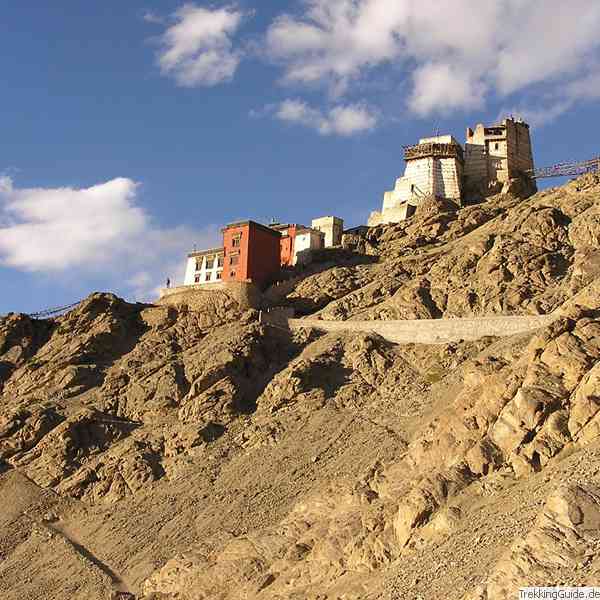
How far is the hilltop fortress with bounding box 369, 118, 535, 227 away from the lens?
86000mm

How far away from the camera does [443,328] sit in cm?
6059

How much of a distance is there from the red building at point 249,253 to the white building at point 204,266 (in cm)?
313

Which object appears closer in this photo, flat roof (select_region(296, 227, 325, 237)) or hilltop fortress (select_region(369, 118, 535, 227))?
flat roof (select_region(296, 227, 325, 237))

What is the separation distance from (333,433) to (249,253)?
25756 mm

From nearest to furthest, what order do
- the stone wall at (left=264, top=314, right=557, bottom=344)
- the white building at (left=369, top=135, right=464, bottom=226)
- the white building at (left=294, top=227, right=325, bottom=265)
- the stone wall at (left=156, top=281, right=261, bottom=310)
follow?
the stone wall at (left=264, top=314, right=557, bottom=344)
the stone wall at (left=156, top=281, right=261, bottom=310)
the white building at (left=294, top=227, right=325, bottom=265)
the white building at (left=369, top=135, right=464, bottom=226)

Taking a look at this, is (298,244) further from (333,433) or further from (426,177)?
(333,433)

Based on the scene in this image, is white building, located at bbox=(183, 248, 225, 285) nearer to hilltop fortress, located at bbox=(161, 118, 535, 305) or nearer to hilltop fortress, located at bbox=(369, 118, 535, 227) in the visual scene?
hilltop fortress, located at bbox=(161, 118, 535, 305)

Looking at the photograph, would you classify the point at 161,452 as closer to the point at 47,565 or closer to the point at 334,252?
the point at 47,565

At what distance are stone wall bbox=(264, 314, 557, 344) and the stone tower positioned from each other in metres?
27.7

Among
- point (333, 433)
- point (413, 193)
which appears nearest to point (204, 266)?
point (413, 193)

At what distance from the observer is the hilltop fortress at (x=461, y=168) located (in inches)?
3386

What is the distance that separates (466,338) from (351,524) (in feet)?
71.0

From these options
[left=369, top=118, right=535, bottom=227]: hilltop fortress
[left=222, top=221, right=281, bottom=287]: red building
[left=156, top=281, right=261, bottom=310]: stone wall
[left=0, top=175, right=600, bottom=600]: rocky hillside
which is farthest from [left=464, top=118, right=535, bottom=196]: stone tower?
[left=156, top=281, right=261, bottom=310]: stone wall

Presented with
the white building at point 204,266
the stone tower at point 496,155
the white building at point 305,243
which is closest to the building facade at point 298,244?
the white building at point 305,243
